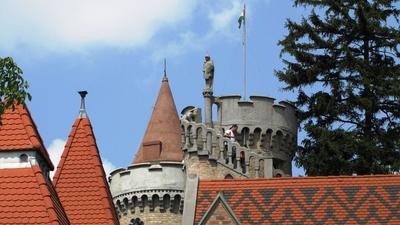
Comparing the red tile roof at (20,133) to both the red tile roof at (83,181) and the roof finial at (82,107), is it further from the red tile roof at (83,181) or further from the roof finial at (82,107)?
the roof finial at (82,107)

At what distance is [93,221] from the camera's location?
23453mm

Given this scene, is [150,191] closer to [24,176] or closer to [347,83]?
[347,83]

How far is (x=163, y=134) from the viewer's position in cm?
5975

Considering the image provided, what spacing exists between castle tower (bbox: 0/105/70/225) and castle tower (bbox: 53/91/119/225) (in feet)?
3.42

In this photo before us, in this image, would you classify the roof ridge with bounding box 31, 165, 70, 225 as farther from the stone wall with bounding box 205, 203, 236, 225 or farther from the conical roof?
the conical roof

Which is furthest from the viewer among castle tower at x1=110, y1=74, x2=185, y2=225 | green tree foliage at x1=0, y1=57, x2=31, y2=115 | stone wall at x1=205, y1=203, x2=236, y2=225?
castle tower at x1=110, y1=74, x2=185, y2=225

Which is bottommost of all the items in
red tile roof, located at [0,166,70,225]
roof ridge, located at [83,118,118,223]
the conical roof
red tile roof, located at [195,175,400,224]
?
red tile roof, located at [0,166,70,225]

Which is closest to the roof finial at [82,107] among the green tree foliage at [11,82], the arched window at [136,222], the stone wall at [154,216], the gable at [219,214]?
the gable at [219,214]

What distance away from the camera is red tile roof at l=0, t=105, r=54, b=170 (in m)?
22.1

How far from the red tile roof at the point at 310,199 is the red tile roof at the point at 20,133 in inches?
245

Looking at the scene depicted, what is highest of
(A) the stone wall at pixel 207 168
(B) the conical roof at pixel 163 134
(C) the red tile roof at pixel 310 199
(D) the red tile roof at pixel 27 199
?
(B) the conical roof at pixel 163 134

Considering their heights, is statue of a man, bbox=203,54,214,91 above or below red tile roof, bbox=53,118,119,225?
above

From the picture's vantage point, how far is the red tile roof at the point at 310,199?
2792cm

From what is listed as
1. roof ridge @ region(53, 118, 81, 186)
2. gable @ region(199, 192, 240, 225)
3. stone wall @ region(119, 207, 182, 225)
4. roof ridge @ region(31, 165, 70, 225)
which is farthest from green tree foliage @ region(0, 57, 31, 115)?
stone wall @ region(119, 207, 182, 225)
